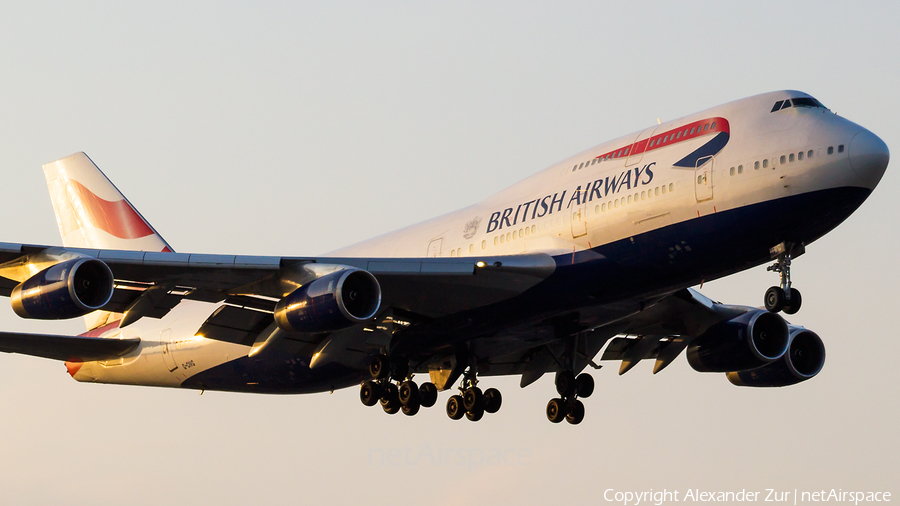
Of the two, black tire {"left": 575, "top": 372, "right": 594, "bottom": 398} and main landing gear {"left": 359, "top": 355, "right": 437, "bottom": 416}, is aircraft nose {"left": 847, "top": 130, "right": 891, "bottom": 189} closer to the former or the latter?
black tire {"left": 575, "top": 372, "right": 594, "bottom": 398}

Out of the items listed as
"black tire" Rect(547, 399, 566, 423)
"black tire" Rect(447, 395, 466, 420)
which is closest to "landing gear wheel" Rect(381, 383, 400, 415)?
"black tire" Rect(447, 395, 466, 420)

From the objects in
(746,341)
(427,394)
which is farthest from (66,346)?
(746,341)

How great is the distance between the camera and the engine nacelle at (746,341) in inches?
1337

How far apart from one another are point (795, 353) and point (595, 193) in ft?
42.8

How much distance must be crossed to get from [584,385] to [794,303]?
9709 mm

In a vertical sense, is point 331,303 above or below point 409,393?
below

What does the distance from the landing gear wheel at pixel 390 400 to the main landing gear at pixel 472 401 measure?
6.89ft

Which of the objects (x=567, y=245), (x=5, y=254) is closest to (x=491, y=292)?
(x=567, y=245)

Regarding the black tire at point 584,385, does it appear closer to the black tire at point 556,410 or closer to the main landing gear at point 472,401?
the black tire at point 556,410

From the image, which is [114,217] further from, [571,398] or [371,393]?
[571,398]

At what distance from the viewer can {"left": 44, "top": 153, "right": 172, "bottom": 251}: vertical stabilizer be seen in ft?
127

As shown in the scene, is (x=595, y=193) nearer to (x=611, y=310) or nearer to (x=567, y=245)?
(x=567, y=245)

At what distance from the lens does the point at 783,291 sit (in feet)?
81.3

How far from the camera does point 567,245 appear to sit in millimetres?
26812
